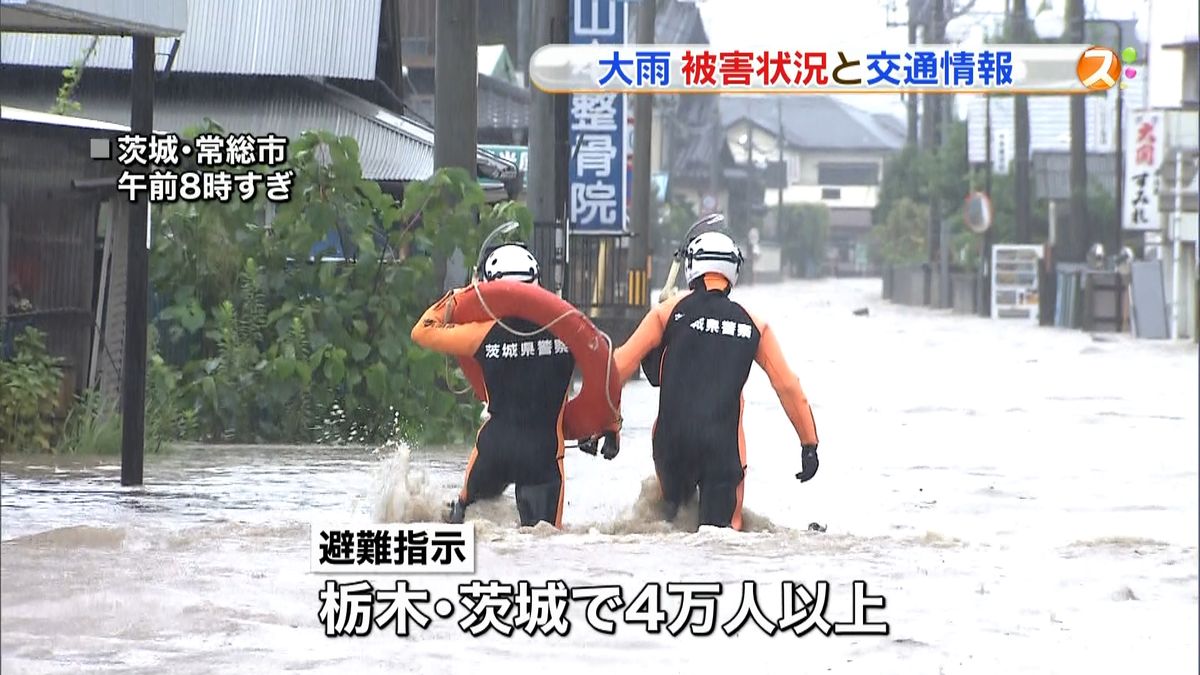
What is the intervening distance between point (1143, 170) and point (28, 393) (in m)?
30.6

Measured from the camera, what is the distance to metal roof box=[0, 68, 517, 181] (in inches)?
933

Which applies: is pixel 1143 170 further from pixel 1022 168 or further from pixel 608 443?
pixel 608 443

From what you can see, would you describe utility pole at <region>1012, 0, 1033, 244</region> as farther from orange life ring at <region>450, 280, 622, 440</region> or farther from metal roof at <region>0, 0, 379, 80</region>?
orange life ring at <region>450, 280, 622, 440</region>

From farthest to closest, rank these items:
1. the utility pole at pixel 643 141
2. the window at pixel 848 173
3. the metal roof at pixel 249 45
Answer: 1. the window at pixel 848 173
2. the utility pole at pixel 643 141
3. the metal roof at pixel 249 45

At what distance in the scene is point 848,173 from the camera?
121188 millimetres

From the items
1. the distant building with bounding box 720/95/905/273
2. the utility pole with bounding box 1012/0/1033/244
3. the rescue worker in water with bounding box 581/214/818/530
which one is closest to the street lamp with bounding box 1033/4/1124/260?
the utility pole with bounding box 1012/0/1033/244

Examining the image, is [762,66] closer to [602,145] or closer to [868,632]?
[868,632]

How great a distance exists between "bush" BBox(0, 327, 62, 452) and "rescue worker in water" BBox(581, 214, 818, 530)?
5978 millimetres

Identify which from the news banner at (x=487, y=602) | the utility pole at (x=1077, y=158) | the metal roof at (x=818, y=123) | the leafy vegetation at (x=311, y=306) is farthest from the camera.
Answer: the metal roof at (x=818, y=123)

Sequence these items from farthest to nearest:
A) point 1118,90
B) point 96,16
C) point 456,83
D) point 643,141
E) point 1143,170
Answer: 1. point 1118,90
2. point 1143,170
3. point 643,141
4. point 456,83
5. point 96,16

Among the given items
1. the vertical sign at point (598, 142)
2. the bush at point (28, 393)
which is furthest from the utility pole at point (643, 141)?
the bush at point (28, 393)

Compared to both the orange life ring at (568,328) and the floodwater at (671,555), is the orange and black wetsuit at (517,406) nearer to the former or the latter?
the orange life ring at (568,328)

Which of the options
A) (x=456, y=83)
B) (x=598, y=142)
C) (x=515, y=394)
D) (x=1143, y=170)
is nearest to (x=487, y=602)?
(x=515, y=394)

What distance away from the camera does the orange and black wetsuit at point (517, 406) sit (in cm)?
1007
